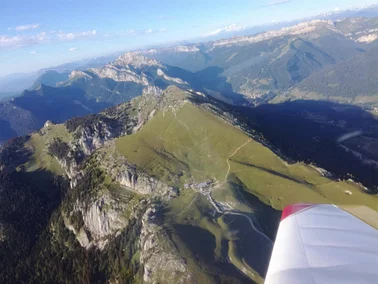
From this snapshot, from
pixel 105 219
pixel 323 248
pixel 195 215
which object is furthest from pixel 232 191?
pixel 323 248

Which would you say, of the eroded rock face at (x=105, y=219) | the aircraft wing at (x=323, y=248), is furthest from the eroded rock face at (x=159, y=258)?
the aircraft wing at (x=323, y=248)

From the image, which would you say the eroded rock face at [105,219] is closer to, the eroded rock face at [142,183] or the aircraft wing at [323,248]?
the eroded rock face at [142,183]

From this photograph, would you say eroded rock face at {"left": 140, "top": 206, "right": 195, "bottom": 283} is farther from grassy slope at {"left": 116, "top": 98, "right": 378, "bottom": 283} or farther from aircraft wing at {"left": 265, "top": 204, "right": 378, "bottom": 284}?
aircraft wing at {"left": 265, "top": 204, "right": 378, "bottom": 284}

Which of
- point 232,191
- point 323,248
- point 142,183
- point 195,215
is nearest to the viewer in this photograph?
point 323,248

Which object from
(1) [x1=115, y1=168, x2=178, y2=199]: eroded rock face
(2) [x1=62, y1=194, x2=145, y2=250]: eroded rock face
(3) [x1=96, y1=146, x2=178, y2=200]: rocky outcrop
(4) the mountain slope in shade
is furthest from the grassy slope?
(2) [x1=62, y1=194, x2=145, y2=250]: eroded rock face

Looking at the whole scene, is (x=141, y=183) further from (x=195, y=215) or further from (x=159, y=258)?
(x=159, y=258)

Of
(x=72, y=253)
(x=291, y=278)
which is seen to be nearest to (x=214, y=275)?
(x=291, y=278)
